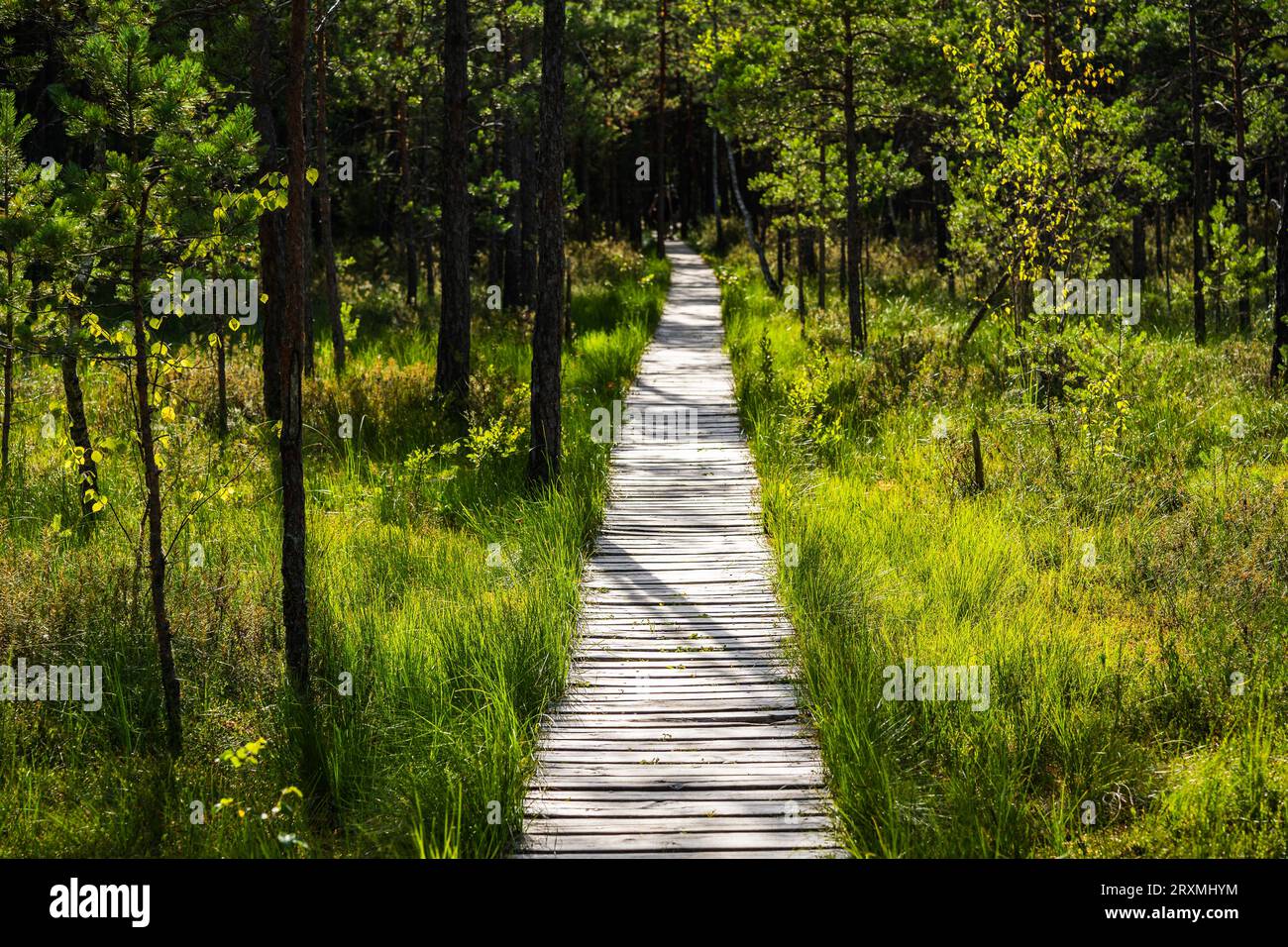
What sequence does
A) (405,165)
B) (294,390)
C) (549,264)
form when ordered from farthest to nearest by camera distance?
(405,165) < (549,264) < (294,390)

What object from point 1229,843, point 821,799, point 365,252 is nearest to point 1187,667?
point 1229,843

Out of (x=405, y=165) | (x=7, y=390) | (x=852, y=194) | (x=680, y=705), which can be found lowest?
(x=680, y=705)

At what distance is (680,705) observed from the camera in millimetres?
6477

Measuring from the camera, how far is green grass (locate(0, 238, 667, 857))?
5293mm

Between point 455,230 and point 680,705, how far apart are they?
893cm

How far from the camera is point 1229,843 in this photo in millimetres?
4777

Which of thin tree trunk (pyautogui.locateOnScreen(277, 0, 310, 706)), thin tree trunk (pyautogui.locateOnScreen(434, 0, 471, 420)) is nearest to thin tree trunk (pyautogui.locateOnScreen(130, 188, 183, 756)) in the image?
thin tree trunk (pyautogui.locateOnScreen(277, 0, 310, 706))

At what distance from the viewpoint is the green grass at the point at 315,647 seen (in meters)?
5.29

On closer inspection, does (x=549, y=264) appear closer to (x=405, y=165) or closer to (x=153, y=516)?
(x=153, y=516)

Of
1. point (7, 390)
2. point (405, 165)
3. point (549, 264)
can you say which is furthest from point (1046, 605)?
point (405, 165)

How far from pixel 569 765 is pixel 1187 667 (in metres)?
3.51

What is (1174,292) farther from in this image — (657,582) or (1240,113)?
(657,582)

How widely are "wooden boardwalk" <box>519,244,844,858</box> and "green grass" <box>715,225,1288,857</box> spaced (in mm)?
256
